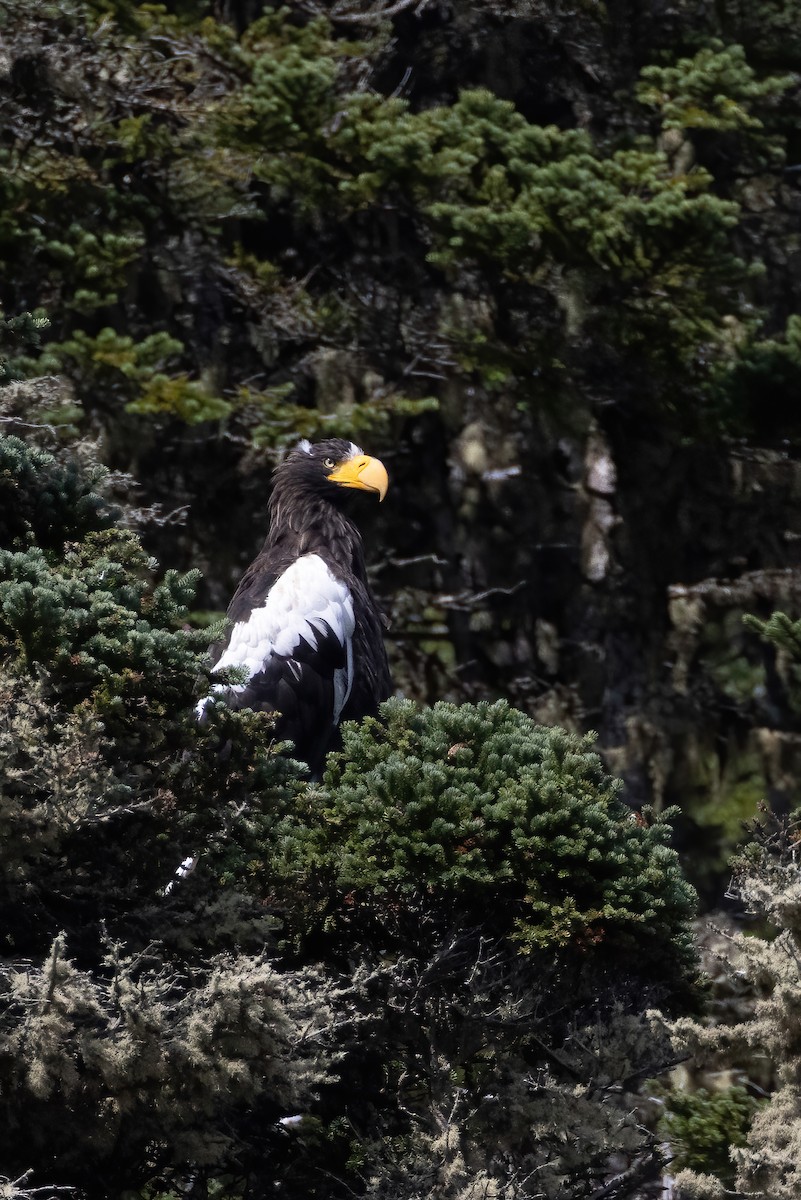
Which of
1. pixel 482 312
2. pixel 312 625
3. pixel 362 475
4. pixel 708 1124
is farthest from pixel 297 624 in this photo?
pixel 482 312

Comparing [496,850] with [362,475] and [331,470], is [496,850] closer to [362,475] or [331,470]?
[362,475]

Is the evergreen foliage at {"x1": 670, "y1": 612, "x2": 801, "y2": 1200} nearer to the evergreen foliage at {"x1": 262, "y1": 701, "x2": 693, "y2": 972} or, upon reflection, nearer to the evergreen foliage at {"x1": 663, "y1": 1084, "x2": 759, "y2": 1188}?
the evergreen foliage at {"x1": 262, "y1": 701, "x2": 693, "y2": 972}

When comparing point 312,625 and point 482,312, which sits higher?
point 482,312

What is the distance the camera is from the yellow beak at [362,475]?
5980 millimetres

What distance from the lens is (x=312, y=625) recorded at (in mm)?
5492

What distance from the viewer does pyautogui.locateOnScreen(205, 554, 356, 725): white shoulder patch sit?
5.47 m

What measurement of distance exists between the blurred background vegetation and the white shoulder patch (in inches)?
68.5

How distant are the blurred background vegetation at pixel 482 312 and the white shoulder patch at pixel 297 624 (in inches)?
68.5

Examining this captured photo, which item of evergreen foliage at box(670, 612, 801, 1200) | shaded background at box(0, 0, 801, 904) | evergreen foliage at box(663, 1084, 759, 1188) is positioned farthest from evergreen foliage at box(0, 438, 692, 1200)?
shaded background at box(0, 0, 801, 904)

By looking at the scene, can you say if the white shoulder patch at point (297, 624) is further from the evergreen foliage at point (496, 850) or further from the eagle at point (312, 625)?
the evergreen foliage at point (496, 850)

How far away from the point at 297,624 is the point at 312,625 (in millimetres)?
54

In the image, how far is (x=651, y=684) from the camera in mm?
8453

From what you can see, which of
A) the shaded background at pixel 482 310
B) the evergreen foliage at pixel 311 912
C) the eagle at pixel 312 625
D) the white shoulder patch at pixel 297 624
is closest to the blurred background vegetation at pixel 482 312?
the shaded background at pixel 482 310

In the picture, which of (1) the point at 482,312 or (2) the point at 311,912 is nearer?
(2) the point at 311,912
